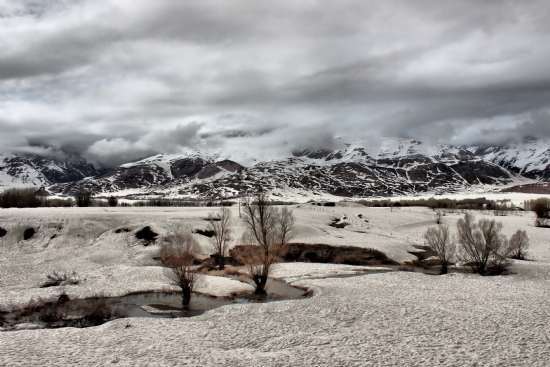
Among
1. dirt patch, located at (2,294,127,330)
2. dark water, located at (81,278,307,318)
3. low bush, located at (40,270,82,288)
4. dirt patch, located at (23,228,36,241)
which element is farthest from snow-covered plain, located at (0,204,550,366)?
dirt patch, located at (23,228,36,241)

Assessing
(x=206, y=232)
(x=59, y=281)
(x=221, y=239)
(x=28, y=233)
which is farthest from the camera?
(x=206, y=232)

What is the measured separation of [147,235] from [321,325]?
46.5m

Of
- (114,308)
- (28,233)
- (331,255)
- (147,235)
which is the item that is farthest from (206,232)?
(114,308)

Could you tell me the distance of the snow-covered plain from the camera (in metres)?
15.5

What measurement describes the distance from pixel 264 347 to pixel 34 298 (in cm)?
2256

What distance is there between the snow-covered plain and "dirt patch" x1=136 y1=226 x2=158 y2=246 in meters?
12.4

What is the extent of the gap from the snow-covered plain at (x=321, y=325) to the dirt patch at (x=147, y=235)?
12.4 metres

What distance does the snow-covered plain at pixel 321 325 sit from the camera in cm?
1555


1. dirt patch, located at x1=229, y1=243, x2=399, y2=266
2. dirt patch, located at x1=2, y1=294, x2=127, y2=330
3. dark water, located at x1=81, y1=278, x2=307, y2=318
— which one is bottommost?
dirt patch, located at x1=229, y1=243, x2=399, y2=266

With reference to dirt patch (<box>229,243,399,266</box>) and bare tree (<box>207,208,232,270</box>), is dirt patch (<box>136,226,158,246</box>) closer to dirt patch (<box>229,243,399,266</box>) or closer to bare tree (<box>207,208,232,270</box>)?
bare tree (<box>207,208,232,270</box>)

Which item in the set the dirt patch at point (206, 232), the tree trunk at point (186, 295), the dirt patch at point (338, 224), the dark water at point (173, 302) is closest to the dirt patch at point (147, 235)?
the dirt patch at point (206, 232)

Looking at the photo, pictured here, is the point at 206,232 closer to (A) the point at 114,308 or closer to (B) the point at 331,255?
(B) the point at 331,255

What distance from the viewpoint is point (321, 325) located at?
20.5m

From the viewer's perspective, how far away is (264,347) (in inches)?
674
